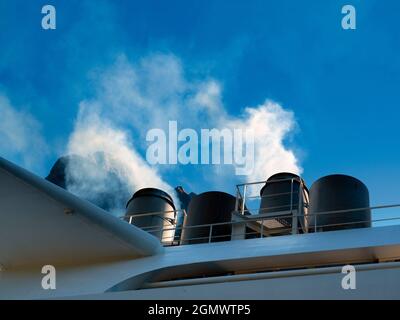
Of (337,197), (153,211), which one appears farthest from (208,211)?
(337,197)

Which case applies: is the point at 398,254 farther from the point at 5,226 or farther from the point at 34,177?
the point at 5,226

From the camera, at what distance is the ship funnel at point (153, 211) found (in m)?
10.1

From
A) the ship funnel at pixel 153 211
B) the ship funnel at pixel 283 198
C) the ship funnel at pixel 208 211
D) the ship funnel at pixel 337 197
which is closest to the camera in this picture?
the ship funnel at pixel 337 197

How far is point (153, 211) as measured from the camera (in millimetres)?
10422

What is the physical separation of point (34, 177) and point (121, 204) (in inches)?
1883

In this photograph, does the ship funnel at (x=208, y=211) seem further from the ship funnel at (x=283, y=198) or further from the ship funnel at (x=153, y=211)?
the ship funnel at (x=283, y=198)

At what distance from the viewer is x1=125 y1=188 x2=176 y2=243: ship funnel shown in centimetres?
1012

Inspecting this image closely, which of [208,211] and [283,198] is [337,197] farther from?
[208,211]

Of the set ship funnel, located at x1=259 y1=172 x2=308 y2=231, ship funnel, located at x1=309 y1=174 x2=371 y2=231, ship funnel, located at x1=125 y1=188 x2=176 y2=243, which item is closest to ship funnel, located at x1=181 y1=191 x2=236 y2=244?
ship funnel, located at x1=125 y1=188 x2=176 y2=243

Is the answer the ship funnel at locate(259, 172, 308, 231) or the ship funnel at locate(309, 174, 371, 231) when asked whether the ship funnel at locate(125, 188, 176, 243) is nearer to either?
the ship funnel at locate(259, 172, 308, 231)

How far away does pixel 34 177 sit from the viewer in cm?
694

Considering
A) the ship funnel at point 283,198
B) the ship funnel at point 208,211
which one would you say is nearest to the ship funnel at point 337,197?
the ship funnel at point 283,198
